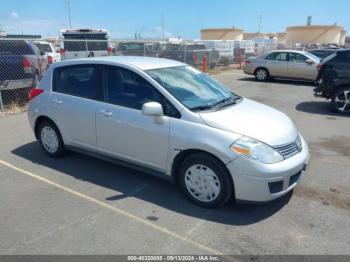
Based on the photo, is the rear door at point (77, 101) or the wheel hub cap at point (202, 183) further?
the rear door at point (77, 101)

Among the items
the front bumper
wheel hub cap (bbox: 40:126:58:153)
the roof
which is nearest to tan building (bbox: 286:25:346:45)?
the roof

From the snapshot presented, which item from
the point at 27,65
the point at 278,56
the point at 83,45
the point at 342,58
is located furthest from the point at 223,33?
the point at 27,65

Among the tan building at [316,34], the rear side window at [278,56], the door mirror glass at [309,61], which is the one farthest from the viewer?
the tan building at [316,34]

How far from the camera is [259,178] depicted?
11.3ft

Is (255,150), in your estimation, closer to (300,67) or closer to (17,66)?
(17,66)

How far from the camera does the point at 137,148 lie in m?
4.23

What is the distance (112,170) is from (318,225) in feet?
9.31

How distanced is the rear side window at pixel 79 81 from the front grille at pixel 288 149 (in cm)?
247

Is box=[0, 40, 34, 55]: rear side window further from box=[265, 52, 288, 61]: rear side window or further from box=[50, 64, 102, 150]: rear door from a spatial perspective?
box=[265, 52, 288, 61]: rear side window

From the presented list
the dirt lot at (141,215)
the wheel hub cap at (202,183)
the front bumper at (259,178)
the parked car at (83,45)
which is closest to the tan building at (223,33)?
the parked car at (83,45)

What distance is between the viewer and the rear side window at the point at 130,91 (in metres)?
4.00

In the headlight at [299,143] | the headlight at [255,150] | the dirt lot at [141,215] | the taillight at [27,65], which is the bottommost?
the dirt lot at [141,215]

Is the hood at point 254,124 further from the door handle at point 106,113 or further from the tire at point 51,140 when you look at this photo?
the tire at point 51,140

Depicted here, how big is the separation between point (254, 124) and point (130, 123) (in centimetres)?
152
